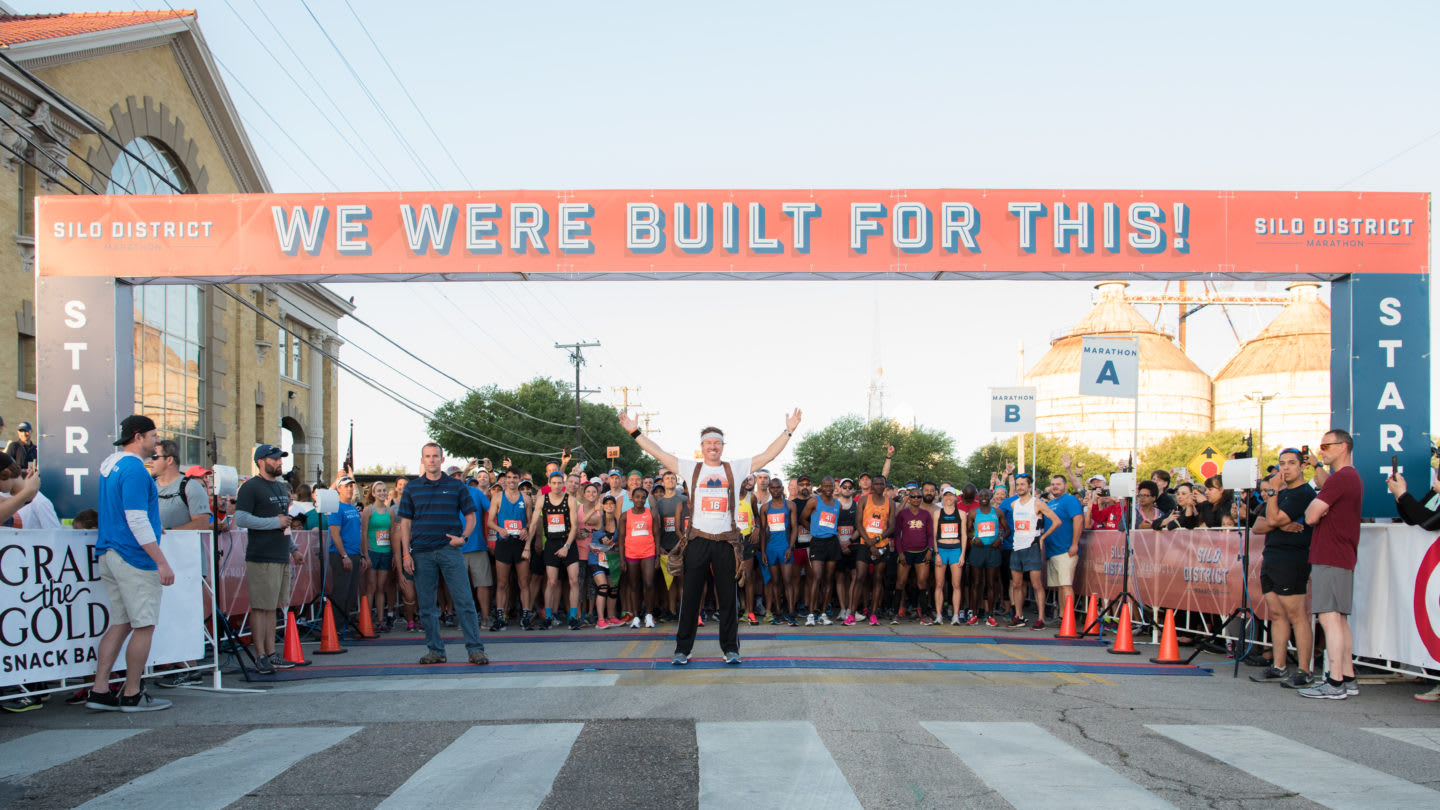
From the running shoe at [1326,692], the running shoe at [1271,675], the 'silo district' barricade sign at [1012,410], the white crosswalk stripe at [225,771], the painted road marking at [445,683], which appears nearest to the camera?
the white crosswalk stripe at [225,771]

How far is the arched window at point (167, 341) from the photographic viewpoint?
25484 millimetres

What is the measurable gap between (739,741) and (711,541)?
11.1 ft

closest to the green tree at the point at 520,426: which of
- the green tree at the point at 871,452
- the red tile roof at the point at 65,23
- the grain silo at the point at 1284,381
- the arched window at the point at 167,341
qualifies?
the green tree at the point at 871,452

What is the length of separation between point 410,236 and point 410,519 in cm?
341

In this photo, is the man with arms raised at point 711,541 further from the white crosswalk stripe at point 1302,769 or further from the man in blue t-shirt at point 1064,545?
the man in blue t-shirt at point 1064,545

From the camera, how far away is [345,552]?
41.1ft

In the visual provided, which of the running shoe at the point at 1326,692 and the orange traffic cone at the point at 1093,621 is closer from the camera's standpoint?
the running shoe at the point at 1326,692

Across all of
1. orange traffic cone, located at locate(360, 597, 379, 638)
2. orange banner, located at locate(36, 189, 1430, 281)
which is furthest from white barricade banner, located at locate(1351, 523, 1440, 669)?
orange traffic cone, located at locate(360, 597, 379, 638)

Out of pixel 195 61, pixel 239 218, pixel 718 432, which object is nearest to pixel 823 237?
pixel 718 432

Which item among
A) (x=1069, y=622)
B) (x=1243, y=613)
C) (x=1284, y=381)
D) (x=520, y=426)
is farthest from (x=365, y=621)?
(x=1284, y=381)

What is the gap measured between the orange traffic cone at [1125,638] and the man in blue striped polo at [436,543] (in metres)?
6.49

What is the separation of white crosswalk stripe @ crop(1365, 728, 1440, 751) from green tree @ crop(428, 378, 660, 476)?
62809 millimetres

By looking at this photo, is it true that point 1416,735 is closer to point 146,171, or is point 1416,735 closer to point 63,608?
point 63,608

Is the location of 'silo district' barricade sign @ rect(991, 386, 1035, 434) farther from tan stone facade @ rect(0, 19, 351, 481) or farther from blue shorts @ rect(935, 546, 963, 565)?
tan stone facade @ rect(0, 19, 351, 481)
